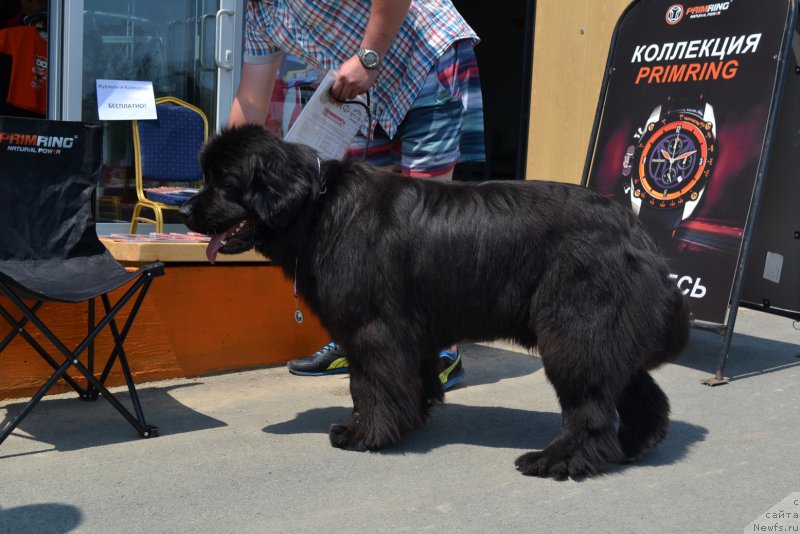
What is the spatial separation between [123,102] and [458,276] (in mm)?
3716

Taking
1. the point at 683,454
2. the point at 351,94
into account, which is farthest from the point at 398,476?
the point at 351,94

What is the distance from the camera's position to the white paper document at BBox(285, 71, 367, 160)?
3488mm

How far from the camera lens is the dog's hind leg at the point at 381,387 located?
3.09 metres

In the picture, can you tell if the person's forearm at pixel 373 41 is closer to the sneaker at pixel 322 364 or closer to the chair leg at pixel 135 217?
the sneaker at pixel 322 364

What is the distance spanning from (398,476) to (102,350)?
5.69 ft

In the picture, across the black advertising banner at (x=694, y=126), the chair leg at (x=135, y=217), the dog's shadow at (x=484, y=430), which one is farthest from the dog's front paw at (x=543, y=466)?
the chair leg at (x=135, y=217)

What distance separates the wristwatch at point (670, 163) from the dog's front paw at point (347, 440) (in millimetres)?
2386

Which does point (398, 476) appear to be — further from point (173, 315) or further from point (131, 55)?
point (131, 55)

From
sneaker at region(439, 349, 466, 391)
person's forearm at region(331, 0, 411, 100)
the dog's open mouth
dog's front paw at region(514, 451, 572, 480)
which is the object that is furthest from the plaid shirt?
dog's front paw at region(514, 451, 572, 480)

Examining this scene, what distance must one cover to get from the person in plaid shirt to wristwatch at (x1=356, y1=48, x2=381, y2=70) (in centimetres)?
12

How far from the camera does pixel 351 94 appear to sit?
137 inches

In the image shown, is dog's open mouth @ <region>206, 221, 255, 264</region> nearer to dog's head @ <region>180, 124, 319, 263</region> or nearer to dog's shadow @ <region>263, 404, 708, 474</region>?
dog's head @ <region>180, 124, 319, 263</region>

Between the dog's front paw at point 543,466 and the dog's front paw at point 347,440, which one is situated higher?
the dog's front paw at point 543,466

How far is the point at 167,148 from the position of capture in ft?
19.4
